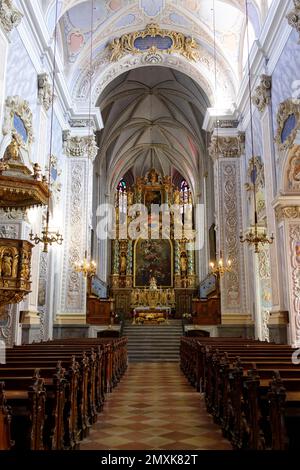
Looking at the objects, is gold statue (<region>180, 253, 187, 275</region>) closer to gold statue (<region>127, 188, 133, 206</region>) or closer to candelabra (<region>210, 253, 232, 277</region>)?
gold statue (<region>127, 188, 133, 206</region>)

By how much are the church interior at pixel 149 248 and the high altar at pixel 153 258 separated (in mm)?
114

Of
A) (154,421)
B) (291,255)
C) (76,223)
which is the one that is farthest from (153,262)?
(154,421)

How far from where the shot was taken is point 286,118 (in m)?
9.05

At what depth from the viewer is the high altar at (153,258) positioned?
77.5 feet

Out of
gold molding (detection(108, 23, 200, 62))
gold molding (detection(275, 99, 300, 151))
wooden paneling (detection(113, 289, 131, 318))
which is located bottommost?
wooden paneling (detection(113, 289, 131, 318))

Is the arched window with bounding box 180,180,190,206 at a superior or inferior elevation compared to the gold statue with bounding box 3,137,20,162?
superior

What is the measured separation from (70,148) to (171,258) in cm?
1232

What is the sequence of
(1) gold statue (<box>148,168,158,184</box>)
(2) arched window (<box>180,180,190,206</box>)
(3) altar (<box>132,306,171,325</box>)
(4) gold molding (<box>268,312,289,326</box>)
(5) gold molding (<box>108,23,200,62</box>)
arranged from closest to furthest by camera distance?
(4) gold molding (<box>268,312,289,326</box>), (5) gold molding (<box>108,23,200,62</box>), (3) altar (<box>132,306,171,325</box>), (1) gold statue (<box>148,168,158,184</box>), (2) arched window (<box>180,180,190,206</box>)

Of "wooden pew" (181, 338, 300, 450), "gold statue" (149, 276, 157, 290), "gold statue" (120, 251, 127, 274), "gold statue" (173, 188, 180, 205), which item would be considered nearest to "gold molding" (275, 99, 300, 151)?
"wooden pew" (181, 338, 300, 450)

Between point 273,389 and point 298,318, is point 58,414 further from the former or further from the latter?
point 298,318

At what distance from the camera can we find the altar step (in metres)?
13.9

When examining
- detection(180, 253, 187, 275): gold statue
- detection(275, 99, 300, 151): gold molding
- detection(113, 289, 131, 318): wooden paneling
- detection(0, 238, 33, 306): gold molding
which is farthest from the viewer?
detection(180, 253, 187, 275): gold statue

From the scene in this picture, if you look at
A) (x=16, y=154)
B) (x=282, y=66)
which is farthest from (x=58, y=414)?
(x=282, y=66)

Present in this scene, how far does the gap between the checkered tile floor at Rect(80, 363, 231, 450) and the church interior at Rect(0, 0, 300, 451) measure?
0.04 metres
